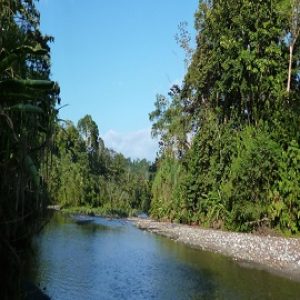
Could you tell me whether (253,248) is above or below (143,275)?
above

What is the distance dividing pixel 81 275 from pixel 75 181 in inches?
2206

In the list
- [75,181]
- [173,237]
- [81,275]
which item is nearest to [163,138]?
[75,181]

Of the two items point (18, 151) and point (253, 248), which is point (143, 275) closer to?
point (253, 248)

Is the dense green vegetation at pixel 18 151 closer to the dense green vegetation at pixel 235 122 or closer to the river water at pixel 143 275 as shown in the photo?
the river water at pixel 143 275

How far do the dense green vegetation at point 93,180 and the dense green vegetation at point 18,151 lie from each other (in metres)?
44.4

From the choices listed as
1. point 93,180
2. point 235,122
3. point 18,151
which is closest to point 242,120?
point 235,122

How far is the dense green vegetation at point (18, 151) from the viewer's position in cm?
868

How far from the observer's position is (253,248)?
29141mm

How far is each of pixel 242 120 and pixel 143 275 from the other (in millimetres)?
26073

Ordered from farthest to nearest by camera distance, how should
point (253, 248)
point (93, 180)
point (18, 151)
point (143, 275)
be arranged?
point (93, 180) → point (253, 248) → point (143, 275) → point (18, 151)

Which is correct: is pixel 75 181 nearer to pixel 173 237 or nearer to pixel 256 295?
pixel 173 237

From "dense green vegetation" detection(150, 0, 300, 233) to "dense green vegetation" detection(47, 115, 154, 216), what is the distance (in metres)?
14.7

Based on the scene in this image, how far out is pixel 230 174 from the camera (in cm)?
4162

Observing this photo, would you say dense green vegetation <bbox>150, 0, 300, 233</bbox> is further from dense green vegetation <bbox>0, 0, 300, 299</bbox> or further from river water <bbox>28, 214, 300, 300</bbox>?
river water <bbox>28, 214, 300, 300</bbox>
